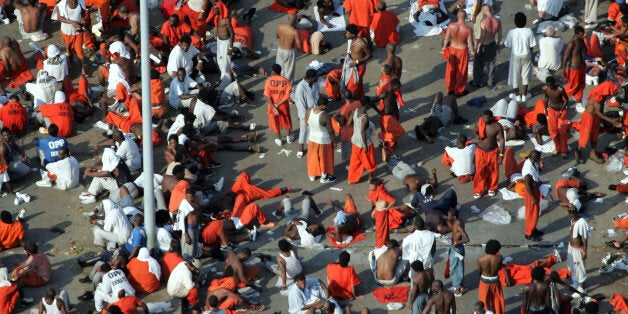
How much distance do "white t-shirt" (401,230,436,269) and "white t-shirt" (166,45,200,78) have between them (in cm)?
690

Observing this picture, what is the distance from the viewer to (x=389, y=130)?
26672 mm

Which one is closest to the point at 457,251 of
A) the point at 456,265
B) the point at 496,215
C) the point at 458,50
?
the point at 456,265

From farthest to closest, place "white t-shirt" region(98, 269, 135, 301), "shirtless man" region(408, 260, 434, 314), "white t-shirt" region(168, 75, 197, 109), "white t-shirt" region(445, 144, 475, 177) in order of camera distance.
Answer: "white t-shirt" region(168, 75, 197, 109), "white t-shirt" region(445, 144, 475, 177), "white t-shirt" region(98, 269, 135, 301), "shirtless man" region(408, 260, 434, 314)

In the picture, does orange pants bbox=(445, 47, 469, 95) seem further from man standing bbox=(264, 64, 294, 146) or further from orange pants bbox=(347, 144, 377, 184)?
man standing bbox=(264, 64, 294, 146)

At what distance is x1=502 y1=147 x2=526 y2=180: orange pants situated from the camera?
1016 inches

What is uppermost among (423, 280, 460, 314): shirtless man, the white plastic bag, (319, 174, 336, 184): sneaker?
(423, 280, 460, 314): shirtless man

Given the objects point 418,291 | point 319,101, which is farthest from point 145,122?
point 418,291

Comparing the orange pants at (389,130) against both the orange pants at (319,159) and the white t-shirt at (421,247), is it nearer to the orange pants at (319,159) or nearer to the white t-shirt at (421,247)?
the orange pants at (319,159)

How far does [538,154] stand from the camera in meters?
24.5

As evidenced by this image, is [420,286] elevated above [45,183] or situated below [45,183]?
above

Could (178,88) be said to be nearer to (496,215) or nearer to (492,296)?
(496,215)

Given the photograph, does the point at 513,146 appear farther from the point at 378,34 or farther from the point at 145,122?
the point at 145,122

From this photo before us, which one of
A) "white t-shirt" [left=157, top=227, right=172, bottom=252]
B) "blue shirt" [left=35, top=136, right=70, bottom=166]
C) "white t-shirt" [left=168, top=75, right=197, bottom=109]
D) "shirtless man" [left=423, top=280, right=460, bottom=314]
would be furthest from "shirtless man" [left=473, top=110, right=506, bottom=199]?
"blue shirt" [left=35, top=136, right=70, bottom=166]

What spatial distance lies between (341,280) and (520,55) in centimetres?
684
